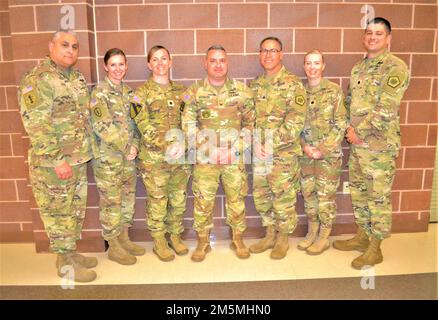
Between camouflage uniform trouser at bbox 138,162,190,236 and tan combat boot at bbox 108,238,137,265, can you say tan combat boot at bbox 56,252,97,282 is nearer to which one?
tan combat boot at bbox 108,238,137,265

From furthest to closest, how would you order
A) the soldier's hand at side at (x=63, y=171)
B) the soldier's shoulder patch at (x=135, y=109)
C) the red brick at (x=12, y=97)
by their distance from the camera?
the red brick at (x=12, y=97), the soldier's shoulder patch at (x=135, y=109), the soldier's hand at side at (x=63, y=171)

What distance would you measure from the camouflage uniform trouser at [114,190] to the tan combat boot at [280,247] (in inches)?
49.1

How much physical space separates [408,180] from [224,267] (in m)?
1.97

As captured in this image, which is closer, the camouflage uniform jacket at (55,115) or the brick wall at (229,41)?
the camouflage uniform jacket at (55,115)

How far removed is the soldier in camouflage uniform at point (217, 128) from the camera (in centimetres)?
269

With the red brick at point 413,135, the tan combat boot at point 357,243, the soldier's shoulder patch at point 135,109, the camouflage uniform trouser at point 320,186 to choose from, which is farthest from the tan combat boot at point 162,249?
the red brick at point 413,135

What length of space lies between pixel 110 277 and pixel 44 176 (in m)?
0.89

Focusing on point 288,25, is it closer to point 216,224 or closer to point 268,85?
point 268,85

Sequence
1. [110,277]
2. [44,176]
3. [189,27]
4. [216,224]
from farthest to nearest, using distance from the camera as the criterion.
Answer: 1. [216,224]
2. [189,27]
3. [110,277]
4. [44,176]

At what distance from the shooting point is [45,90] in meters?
2.38

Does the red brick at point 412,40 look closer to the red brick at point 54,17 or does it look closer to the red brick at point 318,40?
the red brick at point 318,40

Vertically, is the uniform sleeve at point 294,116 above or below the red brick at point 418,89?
below

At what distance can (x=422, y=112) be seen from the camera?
3238 mm
